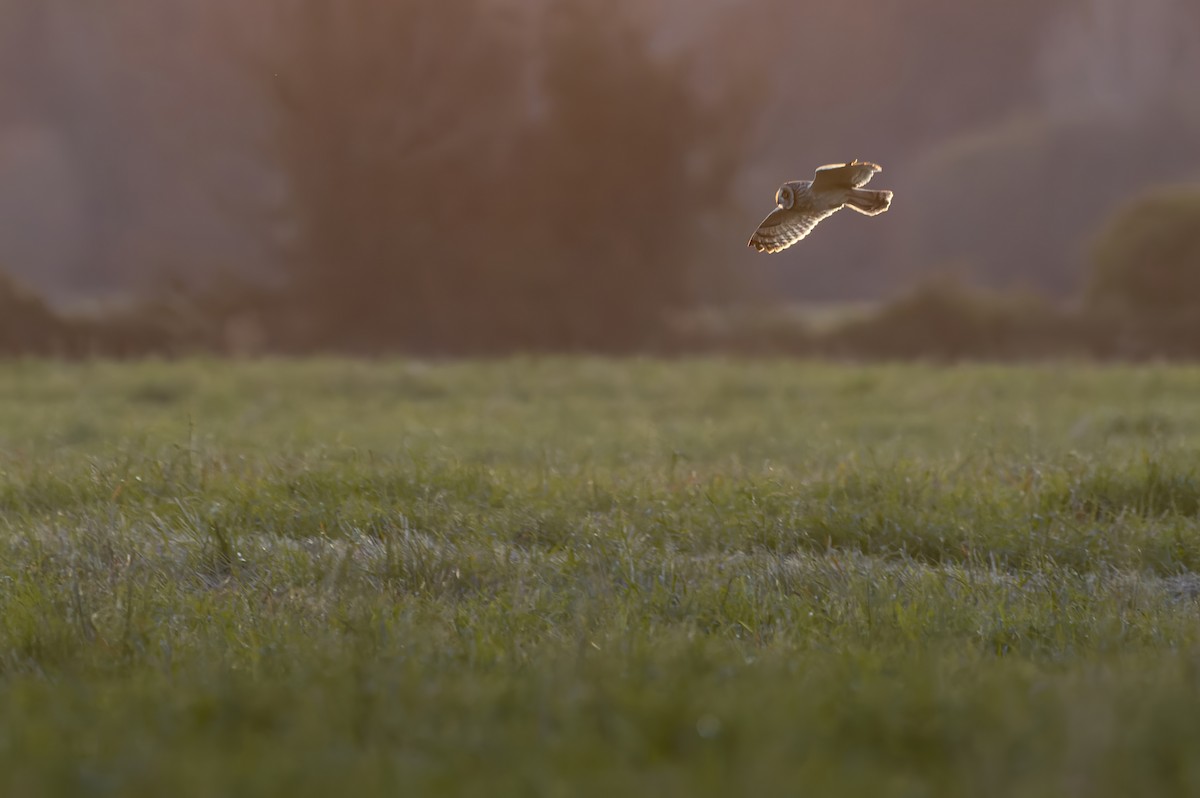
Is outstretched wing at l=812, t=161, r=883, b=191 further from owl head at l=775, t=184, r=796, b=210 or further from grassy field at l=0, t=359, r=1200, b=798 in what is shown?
grassy field at l=0, t=359, r=1200, b=798

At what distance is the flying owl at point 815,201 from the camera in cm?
551

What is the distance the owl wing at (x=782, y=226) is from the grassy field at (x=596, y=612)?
1573 millimetres

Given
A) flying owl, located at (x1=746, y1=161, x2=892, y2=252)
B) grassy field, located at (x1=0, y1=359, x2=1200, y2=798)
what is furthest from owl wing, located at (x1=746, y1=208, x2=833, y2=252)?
grassy field, located at (x1=0, y1=359, x2=1200, y2=798)

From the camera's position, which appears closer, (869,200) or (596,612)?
(596,612)

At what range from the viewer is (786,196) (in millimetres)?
5691

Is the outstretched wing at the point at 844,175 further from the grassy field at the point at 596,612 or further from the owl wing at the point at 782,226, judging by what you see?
the grassy field at the point at 596,612

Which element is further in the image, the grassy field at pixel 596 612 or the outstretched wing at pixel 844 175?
the outstretched wing at pixel 844 175

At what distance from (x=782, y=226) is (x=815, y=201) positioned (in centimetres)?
20

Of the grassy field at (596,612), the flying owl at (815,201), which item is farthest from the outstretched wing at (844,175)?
the grassy field at (596,612)

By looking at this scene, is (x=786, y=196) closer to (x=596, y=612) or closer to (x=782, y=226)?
(x=782, y=226)

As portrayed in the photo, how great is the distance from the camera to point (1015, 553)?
6.20 metres

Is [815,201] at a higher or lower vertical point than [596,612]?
higher

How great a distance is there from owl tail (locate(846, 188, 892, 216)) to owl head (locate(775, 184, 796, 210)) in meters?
0.27

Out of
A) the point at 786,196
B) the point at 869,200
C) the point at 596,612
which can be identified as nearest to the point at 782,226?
the point at 786,196
